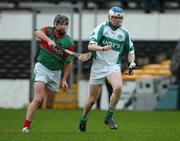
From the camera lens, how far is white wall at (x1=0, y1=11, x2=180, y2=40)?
36.5 meters

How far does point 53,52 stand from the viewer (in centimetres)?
1553

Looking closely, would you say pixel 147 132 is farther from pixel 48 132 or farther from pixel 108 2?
pixel 108 2

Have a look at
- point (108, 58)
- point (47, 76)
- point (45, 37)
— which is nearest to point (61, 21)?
point (45, 37)

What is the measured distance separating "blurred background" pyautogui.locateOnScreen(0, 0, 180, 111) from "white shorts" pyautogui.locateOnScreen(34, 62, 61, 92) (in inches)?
561

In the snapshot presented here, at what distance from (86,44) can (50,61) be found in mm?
20839

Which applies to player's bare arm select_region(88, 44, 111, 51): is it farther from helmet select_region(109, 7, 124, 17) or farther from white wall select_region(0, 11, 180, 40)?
white wall select_region(0, 11, 180, 40)

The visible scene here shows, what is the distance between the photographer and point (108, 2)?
3806 centimetres

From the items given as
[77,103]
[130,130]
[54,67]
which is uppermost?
[54,67]

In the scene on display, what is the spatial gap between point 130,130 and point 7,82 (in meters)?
16.3

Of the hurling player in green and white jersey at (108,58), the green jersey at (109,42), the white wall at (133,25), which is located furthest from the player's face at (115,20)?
the white wall at (133,25)

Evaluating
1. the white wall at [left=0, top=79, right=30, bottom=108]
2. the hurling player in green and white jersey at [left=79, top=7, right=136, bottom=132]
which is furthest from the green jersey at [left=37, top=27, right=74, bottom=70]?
the white wall at [left=0, top=79, right=30, bottom=108]

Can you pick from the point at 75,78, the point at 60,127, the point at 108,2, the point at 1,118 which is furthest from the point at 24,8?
the point at 60,127

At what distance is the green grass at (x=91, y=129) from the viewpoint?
14.4m

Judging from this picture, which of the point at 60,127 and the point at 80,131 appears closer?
the point at 80,131
